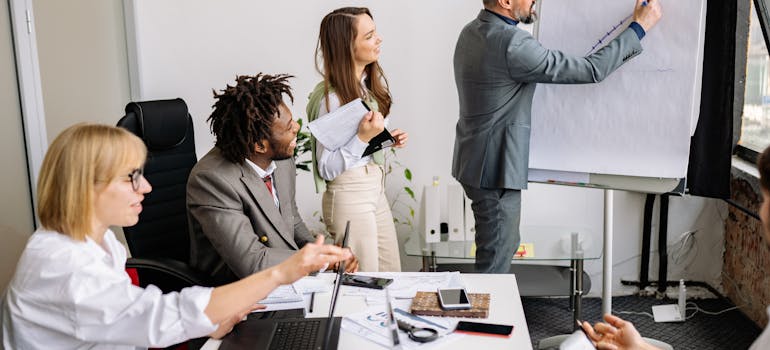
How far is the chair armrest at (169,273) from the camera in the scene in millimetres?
2410

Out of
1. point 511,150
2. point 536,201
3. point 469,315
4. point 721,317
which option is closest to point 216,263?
point 469,315

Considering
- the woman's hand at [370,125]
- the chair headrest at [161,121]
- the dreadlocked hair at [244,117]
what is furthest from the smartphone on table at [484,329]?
the chair headrest at [161,121]

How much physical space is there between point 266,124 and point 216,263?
48 centimetres

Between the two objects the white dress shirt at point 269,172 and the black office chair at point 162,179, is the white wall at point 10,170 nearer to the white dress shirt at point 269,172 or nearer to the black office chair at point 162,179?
the black office chair at point 162,179

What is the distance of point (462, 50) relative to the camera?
2.96 meters

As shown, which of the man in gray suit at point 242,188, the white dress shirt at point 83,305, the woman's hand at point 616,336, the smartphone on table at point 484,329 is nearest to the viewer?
the white dress shirt at point 83,305

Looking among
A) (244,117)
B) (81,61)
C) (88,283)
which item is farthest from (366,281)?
(81,61)

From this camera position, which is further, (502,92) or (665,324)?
(665,324)

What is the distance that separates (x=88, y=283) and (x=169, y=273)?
2.94ft

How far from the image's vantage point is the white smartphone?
2.00 metres

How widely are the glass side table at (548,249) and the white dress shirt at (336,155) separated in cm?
70

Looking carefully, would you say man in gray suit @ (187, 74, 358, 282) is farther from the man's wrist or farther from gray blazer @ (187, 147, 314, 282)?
the man's wrist

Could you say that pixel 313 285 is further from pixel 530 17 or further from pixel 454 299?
pixel 530 17

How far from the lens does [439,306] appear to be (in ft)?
6.61
